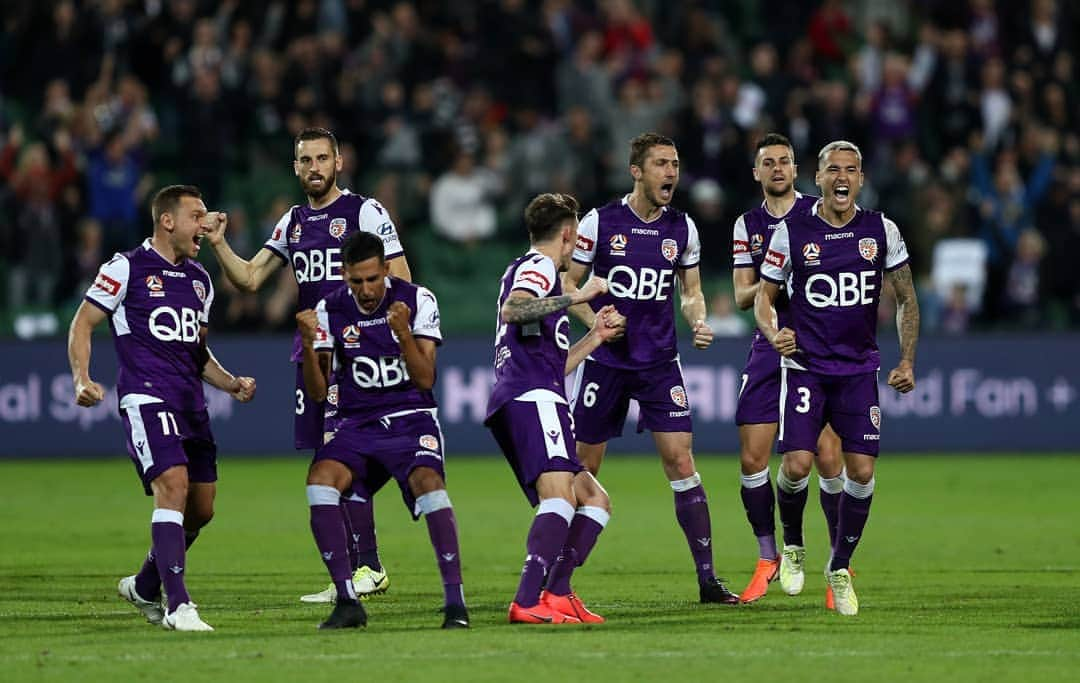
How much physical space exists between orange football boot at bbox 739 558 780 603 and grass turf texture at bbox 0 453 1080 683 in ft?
0.43

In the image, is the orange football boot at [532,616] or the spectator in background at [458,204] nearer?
the orange football boot at [532,616]

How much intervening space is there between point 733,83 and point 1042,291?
4.69 meters

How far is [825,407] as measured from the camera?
10.8m

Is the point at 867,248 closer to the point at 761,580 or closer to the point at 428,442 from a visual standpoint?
the point at 761,580

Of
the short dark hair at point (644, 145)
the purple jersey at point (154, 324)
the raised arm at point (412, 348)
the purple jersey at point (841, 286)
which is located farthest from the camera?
the short dark hair at point (644, 145)

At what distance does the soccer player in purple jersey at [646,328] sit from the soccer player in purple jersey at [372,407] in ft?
5.60

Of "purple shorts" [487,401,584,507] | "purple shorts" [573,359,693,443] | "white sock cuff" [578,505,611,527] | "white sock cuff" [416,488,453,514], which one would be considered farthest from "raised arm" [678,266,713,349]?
"white sock cuff" [416,488,453,514]

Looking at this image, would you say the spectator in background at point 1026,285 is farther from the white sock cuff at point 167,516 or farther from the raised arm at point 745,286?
the white sock cuff at point 167,516

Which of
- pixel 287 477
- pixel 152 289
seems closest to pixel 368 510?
pixel 152 289

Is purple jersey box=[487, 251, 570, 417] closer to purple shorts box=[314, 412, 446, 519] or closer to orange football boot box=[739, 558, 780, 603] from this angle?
purple shorts box=[314, 412, 446, 519]

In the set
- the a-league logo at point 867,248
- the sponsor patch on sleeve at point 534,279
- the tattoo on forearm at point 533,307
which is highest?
the a-league logo at point 867,248

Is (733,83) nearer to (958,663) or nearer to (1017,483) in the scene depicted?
(1017,483)

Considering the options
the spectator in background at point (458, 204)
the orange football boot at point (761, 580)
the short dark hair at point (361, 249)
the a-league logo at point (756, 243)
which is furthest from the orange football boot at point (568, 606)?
the spectator in background at point (458, 204)

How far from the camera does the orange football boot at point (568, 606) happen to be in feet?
32.0
